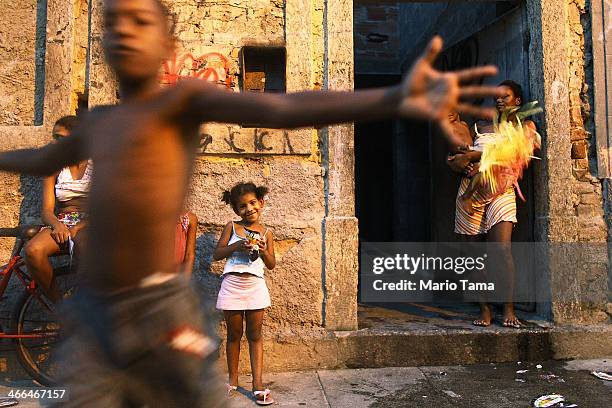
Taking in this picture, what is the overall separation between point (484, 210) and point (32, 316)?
389cm

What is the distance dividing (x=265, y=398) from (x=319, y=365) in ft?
2.69

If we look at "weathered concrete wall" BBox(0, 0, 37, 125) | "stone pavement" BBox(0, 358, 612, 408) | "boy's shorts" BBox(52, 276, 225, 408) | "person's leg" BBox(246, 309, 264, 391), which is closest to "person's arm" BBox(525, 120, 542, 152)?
"stone pavement" BBox(0, 358, 612, 408)

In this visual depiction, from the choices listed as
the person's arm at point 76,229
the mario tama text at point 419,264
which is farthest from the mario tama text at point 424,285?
the person's arm at point 76,229

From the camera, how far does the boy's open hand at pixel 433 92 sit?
139 cm

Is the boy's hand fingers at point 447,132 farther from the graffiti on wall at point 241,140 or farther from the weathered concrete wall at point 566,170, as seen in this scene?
the weathered concrete wall at point 566,170

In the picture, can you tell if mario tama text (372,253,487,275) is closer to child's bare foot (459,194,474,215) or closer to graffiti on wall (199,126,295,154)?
child's bare foot (459,194,474,215)

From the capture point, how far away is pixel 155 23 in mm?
1751

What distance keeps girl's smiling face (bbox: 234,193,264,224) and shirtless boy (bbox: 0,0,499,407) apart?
2251mm

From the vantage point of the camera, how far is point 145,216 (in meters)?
1.66

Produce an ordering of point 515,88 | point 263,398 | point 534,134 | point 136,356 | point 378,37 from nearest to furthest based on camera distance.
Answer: point 136,356 < point 263,398 < point 534,134 < point 515,88 < point 378,37

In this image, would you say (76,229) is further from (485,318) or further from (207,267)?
(485,318)

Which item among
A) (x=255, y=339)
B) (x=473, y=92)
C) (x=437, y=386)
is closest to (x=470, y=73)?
(x=473, y=92)

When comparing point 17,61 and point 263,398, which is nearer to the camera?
point 263,398

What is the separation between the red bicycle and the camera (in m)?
4.17
